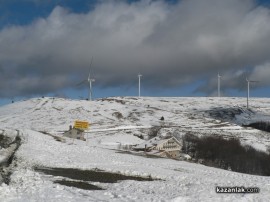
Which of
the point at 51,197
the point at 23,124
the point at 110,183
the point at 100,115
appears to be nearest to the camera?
the point at 51,197

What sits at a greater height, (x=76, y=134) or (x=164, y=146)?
(x=76, y=134)

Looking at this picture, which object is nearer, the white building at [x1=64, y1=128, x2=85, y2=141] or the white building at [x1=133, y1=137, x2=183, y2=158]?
the white building at [x1=133, y1=137, x2=183, y2=158]

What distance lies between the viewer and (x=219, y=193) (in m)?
24.9

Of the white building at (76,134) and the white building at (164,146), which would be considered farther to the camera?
the white building at (76,134)

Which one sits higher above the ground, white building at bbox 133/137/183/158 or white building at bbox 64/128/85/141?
white building at bbox 64/128/85/141

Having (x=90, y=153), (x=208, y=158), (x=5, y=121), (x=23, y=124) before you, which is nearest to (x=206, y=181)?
(x=90, y=153)

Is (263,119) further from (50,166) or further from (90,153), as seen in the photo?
(50,166)

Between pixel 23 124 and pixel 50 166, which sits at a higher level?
pixel 23 124

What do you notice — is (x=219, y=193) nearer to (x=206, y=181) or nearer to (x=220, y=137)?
(x=206, y=181)

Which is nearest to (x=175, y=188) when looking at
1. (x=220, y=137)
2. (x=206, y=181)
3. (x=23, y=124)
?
(x=206, y=181)

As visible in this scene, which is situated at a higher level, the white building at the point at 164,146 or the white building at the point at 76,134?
the white building at the point at 76,134

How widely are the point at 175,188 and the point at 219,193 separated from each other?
2902 millimetres

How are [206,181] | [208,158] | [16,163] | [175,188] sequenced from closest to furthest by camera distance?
[175,188] → [206,181] → [16,163] → [208,158]

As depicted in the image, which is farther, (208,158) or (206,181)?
(208,158)
